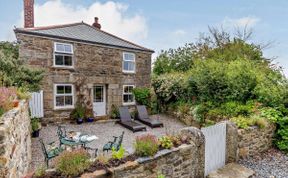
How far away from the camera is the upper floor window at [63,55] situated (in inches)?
444

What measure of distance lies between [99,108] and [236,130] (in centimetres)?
916

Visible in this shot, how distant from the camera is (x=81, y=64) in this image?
1220cm

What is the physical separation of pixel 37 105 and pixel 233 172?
9.74m

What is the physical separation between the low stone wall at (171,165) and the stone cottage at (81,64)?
28.9 feet

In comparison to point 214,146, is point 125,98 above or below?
above

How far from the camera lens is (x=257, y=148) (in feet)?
22.8

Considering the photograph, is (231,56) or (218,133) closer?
(218,133)

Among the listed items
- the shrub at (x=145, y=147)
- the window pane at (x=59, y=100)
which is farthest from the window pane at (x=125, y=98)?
the shrub at (x=145, y=147)

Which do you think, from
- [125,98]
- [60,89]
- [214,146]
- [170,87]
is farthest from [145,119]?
[214,146]

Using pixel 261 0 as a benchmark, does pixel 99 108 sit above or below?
below

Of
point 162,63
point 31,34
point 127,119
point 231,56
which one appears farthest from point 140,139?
point 162,63

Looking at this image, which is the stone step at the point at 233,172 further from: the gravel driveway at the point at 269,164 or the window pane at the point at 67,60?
the window pane at the point at 67,60

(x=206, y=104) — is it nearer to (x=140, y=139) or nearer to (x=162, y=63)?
(x=140, y=139)

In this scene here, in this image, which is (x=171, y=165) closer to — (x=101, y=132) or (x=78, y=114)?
(x=101, y=132)
